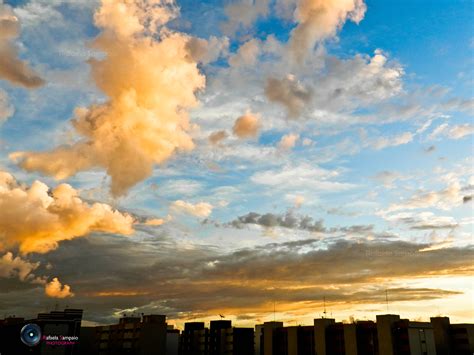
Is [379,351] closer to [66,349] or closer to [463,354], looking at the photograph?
[463,354]

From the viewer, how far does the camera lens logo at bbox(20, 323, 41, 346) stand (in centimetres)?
12550

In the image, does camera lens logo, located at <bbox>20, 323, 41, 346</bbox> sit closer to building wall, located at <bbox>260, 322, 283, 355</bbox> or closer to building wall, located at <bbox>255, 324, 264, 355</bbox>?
building wall, located at <bbox>260, 322, 283, 355</bbox>

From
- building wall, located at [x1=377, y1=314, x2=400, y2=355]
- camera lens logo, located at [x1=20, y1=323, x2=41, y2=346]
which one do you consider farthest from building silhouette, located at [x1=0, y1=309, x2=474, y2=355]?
camera lens logo, located at [x1=20, y1=323, x2=41, y2=346]

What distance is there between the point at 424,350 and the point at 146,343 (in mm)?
99844

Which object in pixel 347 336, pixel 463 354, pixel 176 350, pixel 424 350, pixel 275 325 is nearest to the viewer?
pixel 424 350

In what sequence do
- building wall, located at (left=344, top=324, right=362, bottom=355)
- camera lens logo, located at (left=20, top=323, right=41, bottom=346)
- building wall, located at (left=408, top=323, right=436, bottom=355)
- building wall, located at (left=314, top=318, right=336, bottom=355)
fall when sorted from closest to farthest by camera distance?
camera lens logo, located at (left=20, top=323, right=41, bottom=346), building wall, located at (left=408, top=323, right=436, bottom=355), building wall, located at (left=344, top=324, right=362, bottom=355), building wall, located at (left=314, top=318, right=336, bottom=355)

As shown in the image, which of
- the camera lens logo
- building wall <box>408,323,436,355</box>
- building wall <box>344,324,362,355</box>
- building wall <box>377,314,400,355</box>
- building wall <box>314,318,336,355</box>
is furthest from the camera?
building wall <box>314,318,336,355</box>

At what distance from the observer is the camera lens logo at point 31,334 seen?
412ft

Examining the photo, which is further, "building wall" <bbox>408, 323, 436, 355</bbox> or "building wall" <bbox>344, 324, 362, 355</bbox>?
"building wall" <bbox>344, 324, 362, 355</bbox>

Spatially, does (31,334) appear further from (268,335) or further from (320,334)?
(320,334)

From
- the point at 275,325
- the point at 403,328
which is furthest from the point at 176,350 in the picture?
the point at 403,328

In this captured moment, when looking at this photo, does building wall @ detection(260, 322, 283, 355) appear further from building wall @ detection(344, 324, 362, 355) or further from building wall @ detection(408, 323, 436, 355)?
building wall @ detection(408, 323, 436, 355)

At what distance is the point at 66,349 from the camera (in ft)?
432

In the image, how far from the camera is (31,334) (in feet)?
418
